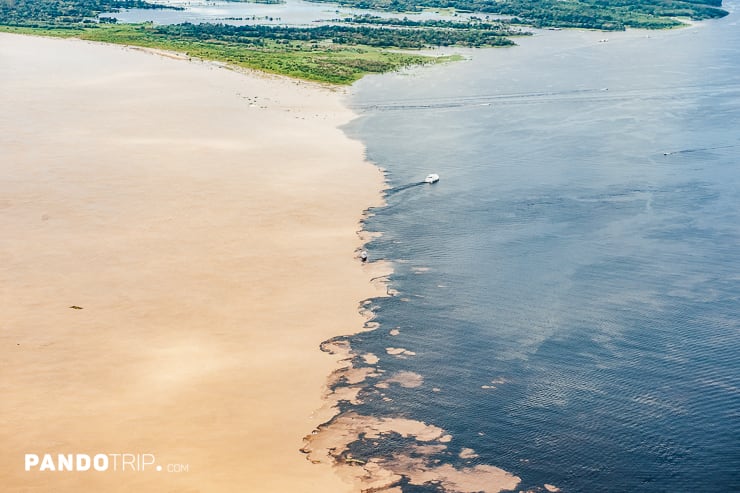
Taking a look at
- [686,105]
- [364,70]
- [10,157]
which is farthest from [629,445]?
[364,70]

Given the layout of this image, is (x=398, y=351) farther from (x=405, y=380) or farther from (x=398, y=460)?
(x=398, y=460)

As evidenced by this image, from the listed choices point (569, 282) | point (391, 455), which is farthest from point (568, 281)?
point (391, 455)

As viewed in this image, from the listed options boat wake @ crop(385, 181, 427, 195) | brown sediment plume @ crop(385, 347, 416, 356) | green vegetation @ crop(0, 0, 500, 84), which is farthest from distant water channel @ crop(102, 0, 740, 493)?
green vegetation @ crop(0, 0, 500, 84)

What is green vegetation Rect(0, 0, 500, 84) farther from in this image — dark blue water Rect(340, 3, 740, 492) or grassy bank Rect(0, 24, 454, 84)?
dark blue water Rect(340, 3, 740, 492)

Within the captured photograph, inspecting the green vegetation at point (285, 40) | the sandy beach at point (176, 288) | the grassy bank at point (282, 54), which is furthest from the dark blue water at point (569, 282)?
the green vegetation at point (285, 40)

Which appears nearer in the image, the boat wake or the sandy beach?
the sandy beach
